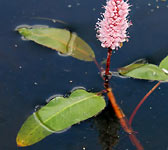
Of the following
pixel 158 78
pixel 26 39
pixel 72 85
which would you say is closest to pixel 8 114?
pixel 72 85

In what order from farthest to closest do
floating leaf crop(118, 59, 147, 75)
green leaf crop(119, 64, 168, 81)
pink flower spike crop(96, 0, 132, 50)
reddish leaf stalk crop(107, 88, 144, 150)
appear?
floating leaf crop(118, 59, 147, 75) → green leaf crop(119, 64, 168, 81) → reddish leaf stalk crop(107, 88, 144, 150) → pink flower spike crop(96, 0, 132, 50)

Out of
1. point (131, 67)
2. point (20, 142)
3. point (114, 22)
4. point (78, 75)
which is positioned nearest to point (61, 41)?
point (78, 75)

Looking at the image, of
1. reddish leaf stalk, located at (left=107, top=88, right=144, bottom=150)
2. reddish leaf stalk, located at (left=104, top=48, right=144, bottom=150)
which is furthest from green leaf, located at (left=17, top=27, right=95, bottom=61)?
reddish leaf stalk, located at (left=107, top=88, right=144, bottom=150)

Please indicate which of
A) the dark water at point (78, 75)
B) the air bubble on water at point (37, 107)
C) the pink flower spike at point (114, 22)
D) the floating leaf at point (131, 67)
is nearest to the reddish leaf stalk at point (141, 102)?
the dark water at point (78, 75)

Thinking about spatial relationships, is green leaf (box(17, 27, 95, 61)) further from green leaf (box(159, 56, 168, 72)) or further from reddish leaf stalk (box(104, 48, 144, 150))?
green leaf (box(159, 56, 168, 72))

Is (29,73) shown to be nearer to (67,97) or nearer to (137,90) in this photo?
(67,97)

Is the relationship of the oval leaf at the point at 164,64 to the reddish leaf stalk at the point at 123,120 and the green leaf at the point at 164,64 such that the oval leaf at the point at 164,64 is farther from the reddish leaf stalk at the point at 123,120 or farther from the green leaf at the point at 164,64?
the reddish leaf stalk at the point at 123,120

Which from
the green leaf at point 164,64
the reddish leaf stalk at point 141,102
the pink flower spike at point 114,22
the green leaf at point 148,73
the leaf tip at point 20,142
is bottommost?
the leaf tip at point 20,142
